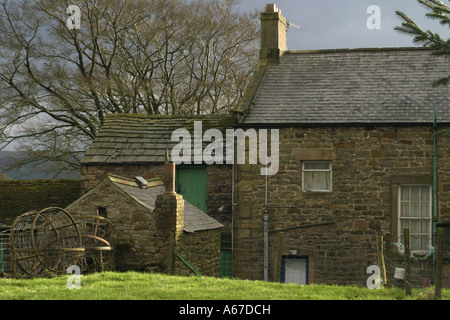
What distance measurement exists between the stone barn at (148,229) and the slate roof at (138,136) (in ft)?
12.7

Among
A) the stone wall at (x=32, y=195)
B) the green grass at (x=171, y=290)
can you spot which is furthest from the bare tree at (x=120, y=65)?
the green grass at (x=171, y=290)

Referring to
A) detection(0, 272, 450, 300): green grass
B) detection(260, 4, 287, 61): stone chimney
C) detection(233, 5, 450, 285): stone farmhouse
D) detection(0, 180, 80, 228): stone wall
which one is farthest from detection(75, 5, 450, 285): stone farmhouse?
detection(0, 272, 450, 300): green grass

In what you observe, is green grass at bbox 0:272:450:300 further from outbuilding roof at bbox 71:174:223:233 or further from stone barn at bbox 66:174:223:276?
outbuilding roof at bbox 71:174:223:233

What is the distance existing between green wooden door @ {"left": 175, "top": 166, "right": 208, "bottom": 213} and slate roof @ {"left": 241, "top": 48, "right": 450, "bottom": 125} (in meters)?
2.00

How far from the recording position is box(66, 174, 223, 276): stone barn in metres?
15.9

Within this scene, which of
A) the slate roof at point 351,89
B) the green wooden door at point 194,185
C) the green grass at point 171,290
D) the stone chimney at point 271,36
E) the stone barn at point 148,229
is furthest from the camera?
the stone chimney at point 271,36

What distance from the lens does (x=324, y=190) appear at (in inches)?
807

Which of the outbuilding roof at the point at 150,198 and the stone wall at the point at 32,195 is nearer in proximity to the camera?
the outbuilding roof at the point at 150,198

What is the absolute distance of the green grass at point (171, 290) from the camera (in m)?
11.1

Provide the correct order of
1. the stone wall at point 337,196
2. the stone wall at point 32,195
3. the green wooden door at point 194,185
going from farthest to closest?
the stone wall at point 32,195 < the green wooden door at point 194,185 < the stone wall at point 337,196

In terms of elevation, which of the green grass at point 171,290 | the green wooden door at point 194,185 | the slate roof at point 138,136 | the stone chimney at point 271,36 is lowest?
the green grass at point 171,290

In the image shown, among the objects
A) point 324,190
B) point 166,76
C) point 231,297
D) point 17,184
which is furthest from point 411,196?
point 166,76

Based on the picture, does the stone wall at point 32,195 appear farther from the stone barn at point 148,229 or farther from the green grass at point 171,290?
the green grass at point 171,290
